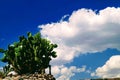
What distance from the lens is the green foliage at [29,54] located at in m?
39.8

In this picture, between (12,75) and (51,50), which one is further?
(51,50)

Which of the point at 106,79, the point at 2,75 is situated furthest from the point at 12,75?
the point at 106,79

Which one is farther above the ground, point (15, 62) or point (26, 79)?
Result: point (15, 62)

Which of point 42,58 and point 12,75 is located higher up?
point 42,58

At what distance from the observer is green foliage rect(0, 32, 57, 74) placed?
3984 cm

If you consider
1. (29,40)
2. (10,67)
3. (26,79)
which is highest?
(29,40)

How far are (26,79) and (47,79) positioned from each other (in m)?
2.63

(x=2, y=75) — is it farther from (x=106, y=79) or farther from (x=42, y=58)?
(x=106, y=79)

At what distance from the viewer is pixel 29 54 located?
4003cm

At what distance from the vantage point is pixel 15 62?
40.0m

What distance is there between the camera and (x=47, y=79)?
37.9 meters

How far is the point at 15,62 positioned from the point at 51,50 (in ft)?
16.0

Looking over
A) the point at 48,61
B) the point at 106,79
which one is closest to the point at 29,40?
the point at 48,61

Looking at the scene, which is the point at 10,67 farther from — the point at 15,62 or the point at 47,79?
the point at 47,79
